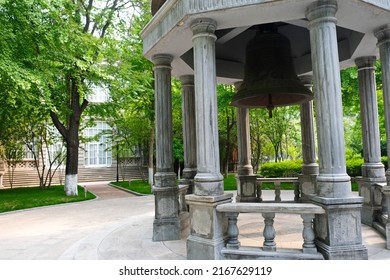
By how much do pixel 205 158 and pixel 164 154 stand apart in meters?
2.02

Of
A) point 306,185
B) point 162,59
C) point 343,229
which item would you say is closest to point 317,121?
point 343,229

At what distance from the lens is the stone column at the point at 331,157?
443 centimetres

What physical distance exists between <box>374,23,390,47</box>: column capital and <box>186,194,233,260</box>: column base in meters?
4.19

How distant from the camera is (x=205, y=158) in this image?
5.04m

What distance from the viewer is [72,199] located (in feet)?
53.3

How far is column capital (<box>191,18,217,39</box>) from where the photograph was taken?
5094 millimetres

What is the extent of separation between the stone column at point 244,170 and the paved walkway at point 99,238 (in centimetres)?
129

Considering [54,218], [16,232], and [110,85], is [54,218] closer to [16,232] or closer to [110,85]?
[16,232]

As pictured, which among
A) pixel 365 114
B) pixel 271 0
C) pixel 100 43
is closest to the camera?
pixel 271 0

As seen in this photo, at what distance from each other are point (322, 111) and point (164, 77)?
358 centimetres

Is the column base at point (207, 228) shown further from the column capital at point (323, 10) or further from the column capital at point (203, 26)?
the column capital at point (323, 10)

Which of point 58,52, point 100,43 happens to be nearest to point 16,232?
point 58,52

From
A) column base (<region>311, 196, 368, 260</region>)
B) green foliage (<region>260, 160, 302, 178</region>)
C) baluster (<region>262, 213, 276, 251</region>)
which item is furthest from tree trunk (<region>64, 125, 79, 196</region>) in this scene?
column base (<region>311, 196, 368, 260</region>)

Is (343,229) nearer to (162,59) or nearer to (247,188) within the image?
(162,59)
